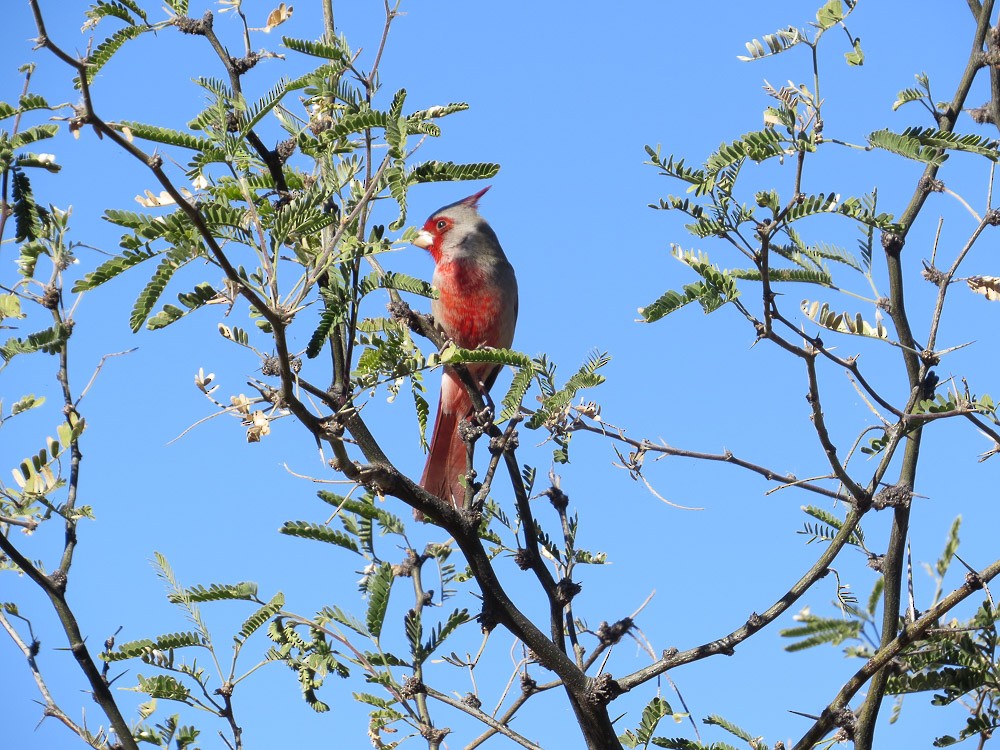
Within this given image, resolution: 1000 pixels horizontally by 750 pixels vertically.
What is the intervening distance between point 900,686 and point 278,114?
2.63 metres

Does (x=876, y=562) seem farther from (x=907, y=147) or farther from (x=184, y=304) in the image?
(x=184, y=304)

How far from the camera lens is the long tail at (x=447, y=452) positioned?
17.1 ft

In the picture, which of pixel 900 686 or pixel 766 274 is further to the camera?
pixel 900 686

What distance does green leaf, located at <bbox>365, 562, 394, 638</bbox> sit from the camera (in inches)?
129

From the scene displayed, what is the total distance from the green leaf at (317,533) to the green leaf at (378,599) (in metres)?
0.16

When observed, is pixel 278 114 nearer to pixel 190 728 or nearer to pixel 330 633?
pixel 330 633

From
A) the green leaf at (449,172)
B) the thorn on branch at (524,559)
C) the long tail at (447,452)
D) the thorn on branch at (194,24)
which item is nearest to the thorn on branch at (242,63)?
the thorn on branch at (194,24)

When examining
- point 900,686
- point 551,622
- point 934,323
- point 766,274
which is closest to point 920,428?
point 934,323

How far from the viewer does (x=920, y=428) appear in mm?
3203

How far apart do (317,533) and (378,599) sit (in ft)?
0.94

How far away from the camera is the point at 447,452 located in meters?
5.36

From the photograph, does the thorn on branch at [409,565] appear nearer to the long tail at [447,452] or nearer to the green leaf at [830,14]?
the long tail at [447,452]

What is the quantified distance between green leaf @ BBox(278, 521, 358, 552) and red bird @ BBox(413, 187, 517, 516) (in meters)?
1.75

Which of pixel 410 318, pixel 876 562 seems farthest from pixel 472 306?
pixel 876 562
